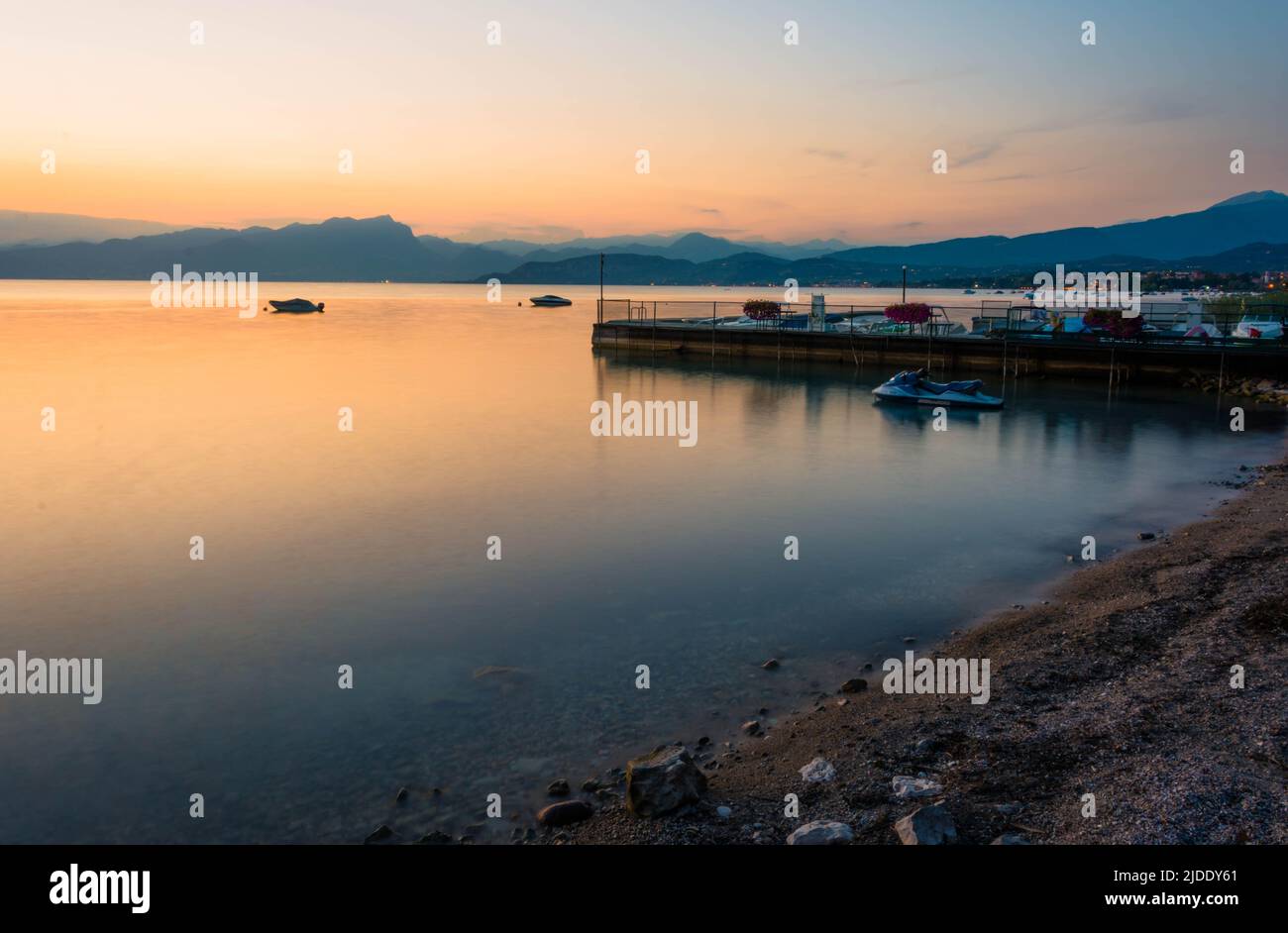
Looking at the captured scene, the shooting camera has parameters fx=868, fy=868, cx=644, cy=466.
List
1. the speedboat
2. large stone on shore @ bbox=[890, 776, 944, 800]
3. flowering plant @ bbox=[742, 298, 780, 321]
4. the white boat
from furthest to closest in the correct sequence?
1. the speedboat
2. flowering plant @ bbox=[742, 298, 780, 321]
3. the white boat
4. large stone on shore @ bbox=[890, 776, 944, 800]

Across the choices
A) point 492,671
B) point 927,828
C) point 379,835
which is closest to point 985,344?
point 492,671

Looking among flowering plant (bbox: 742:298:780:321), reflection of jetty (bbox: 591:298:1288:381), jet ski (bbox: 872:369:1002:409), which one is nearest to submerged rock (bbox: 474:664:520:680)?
jet ski (bbox: 872:369:1002:409)

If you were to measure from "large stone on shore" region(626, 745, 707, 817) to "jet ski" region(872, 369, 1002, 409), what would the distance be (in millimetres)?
30522

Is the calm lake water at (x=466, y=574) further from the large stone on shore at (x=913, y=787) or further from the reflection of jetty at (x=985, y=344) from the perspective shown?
the reflection of jetty at (x=985, y=344)

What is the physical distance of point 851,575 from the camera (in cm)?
1458

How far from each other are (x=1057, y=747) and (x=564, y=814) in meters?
4.34

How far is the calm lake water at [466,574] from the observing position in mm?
8484

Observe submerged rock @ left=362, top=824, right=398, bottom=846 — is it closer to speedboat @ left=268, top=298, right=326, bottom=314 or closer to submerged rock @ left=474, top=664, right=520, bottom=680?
submerged rock @ left=474, top=664, right=520, bottom=680

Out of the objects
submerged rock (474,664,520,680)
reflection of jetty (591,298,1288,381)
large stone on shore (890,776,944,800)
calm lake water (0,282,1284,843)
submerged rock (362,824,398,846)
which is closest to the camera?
large stone on shore (890,776,944,800)

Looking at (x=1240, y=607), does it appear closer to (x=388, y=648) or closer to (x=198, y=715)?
(x=388, y=648)

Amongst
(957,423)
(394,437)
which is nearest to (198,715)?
(394,437)

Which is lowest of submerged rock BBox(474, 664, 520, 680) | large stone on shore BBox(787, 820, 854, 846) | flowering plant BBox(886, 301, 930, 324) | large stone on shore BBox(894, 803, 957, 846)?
submerged rock BBox(474, 664, 520, 680)

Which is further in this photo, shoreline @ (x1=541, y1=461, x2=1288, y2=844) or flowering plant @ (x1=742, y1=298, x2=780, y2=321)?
flowering plant @ (x1=742, y1=298, x2=780, y2=321)

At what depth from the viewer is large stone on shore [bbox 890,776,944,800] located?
274 inches
